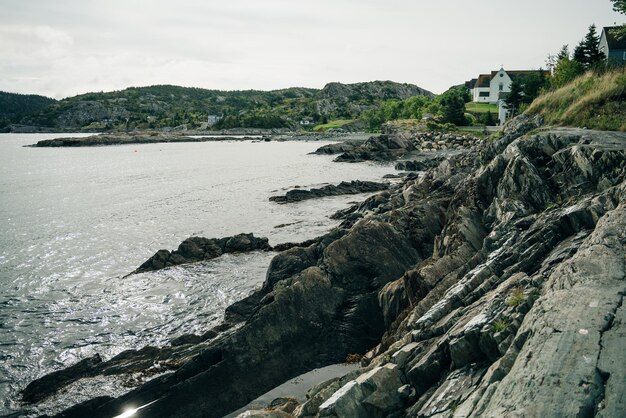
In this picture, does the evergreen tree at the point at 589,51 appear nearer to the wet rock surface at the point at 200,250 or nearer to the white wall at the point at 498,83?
the wet rock surface at the point at 200,250

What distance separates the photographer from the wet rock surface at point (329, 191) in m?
55.9

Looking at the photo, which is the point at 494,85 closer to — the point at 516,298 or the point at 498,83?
the point at 498,83

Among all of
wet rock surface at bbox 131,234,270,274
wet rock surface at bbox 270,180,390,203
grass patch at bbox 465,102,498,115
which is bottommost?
wet rock surface at bbox 131,234,270,274

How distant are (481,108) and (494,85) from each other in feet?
33.3

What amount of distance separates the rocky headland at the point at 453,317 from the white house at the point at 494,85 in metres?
129

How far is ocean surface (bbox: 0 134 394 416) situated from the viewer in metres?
22.1

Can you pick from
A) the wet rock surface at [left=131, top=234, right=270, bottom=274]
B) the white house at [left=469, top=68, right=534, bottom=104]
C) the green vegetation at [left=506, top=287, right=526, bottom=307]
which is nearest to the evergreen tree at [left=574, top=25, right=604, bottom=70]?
the wet rock surface at [left=131, top=234, right=270, bottom=274]

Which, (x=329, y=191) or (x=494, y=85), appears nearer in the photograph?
(x=329, y=191)

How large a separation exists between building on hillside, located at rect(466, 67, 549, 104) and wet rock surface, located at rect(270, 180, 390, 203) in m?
97.1

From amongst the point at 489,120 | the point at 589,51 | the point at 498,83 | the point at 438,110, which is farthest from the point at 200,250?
the point at 498,83

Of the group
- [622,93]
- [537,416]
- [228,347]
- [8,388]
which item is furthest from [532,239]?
[8,388]

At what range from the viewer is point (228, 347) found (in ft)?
58.9

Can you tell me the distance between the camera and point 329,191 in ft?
193

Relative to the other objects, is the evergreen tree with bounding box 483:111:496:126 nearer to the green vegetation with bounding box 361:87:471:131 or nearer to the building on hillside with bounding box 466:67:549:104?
the green vegetation with bounding box 361:87:471:131
